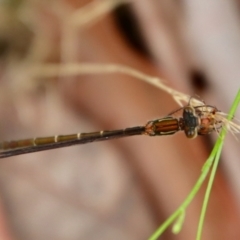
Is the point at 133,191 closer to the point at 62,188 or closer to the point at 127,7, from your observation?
the point at 62,188

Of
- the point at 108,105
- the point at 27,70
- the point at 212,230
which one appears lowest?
the point at 212,230

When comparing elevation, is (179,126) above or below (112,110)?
below

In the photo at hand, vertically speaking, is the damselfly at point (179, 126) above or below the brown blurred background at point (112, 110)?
below

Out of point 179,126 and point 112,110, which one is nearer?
point 179,126

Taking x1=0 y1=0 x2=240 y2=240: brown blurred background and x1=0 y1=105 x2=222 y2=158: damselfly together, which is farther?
x1=0 y1=0 x2=240 y2=240: brown blurred background

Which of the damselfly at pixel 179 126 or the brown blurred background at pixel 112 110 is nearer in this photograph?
the damselfly at pixel 179 126

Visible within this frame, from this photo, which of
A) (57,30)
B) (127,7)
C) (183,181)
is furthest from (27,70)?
(183,181)

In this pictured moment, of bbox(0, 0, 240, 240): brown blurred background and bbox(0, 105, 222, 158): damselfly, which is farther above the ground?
bbox(0, 0, 240, 240): brown blurred background

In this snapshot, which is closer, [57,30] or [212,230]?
[212,230]
